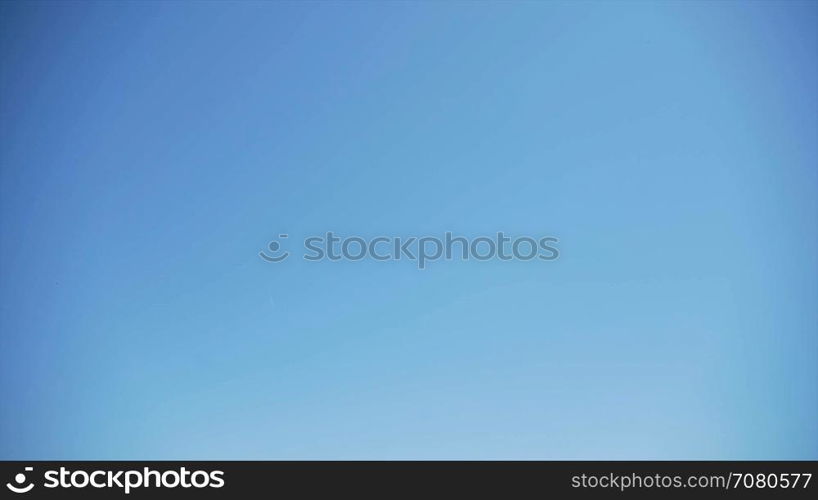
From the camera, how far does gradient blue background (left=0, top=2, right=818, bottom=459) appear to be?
1.54 metres

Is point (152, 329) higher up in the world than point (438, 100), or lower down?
lower down

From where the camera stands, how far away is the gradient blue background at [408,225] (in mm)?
1541

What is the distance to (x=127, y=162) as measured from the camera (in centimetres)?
158

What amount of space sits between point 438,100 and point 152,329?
2.59 feet

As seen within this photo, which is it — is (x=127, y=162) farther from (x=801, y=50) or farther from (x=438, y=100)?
(x=801, y=50)

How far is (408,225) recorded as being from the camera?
5.19ft
